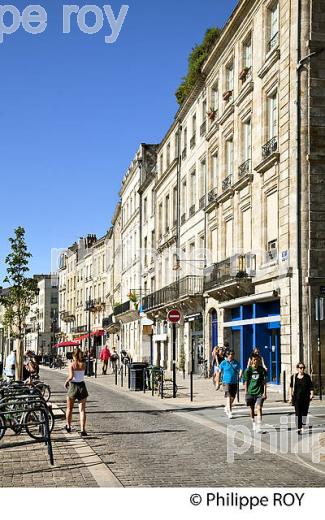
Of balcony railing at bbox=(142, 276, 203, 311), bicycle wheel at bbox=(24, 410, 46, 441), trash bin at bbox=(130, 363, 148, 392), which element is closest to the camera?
bicycle wheel at bbox=(24, 410, 46, 441)

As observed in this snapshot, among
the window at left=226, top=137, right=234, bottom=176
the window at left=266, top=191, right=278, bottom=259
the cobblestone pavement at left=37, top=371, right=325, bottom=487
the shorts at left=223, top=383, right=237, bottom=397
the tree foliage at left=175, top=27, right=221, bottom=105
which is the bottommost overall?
the cobblestone pavement at left=37, top=371, right=325, bottom=487

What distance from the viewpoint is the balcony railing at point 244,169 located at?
2692 centimetres

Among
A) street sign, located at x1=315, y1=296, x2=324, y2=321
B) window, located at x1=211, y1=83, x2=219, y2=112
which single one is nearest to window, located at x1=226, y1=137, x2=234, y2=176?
window, located at x1=211, y1=83, x2=219, y2=112

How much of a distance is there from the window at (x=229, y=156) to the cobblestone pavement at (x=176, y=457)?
1522cm

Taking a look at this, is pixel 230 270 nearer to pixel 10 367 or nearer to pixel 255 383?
pixel 10 367

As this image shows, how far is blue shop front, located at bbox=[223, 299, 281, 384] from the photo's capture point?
24.5 meters

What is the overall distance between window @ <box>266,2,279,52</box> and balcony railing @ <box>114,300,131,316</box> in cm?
3132

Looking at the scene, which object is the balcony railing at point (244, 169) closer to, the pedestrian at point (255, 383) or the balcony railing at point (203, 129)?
the balcony railing at point (203, 129)

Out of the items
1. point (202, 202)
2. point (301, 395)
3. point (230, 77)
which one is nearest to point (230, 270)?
point (202, 202)

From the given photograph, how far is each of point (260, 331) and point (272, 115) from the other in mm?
7325

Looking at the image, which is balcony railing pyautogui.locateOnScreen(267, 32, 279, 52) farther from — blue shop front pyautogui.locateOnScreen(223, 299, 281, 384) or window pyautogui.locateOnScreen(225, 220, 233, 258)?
blue shop front pyautogui.locateOnScreen(223, 299, 281, 384)

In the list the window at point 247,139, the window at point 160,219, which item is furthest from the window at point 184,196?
the window at point 247,139

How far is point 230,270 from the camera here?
92.6 ft
